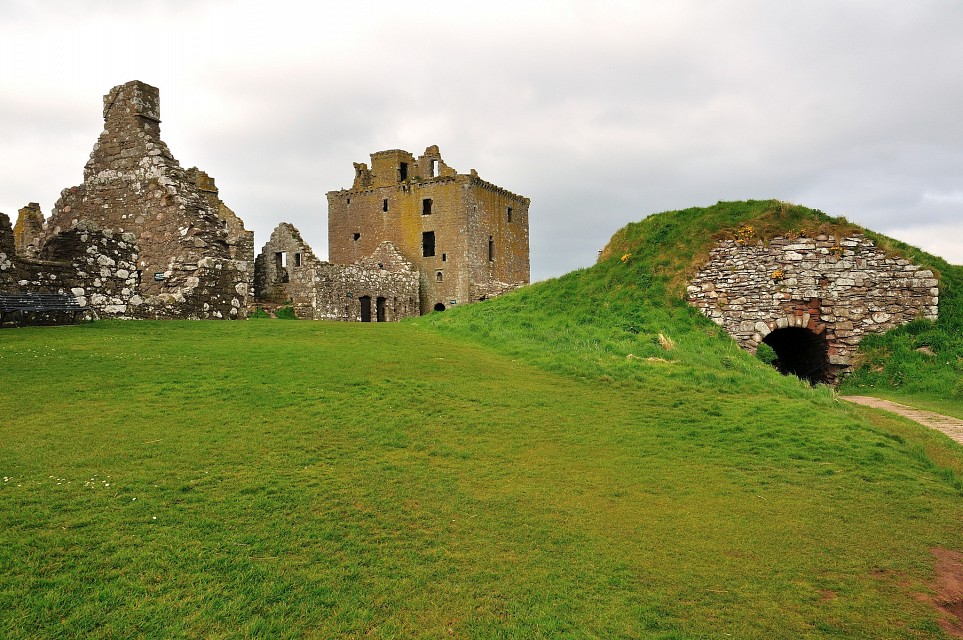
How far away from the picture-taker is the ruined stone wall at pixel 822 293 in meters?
19.5

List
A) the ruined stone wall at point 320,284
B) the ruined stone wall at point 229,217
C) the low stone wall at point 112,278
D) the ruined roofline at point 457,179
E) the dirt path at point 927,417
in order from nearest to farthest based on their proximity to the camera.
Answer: the dirt path at point 927,417, the low stone wall at point 112,278, the ruined stone wall at point 229,217, the ruined stone wall at point 320,284, the ruined roofline at point 457,179

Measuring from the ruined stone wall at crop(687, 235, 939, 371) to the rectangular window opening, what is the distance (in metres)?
28.3

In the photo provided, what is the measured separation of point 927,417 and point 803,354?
9558mm

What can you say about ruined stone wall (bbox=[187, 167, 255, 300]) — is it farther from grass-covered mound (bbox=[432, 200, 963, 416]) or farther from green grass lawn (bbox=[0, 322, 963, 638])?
green grass lawn (bbox=[0, 322, 963, 638])

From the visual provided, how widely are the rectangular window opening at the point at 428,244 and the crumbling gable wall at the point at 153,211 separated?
29981 millimetres

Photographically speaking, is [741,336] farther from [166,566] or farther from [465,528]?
[166,566]

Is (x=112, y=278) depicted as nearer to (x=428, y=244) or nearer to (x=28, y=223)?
(x=28, y=223)

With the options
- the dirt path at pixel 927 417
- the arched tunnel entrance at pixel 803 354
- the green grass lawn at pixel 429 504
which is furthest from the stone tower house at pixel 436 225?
the green grass lawn at pixel 429 504

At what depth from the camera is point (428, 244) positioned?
151 ft

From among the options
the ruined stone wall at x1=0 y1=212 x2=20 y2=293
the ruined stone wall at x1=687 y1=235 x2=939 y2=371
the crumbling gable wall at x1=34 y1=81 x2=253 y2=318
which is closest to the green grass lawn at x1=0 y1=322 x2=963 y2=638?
the ruined stone wall at x1=0 y1=212 x2=20 y2=293

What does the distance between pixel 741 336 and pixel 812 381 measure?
3.35 meters

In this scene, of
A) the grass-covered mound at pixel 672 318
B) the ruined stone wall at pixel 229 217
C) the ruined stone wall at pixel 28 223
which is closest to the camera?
the grass-covered mound at pixel 672 318

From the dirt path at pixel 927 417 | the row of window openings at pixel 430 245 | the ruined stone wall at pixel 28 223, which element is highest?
the row of window openings at pixel 430 245

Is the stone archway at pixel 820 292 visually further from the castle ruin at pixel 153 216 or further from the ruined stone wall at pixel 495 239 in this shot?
the ruined stone wall at pixel 495 239
